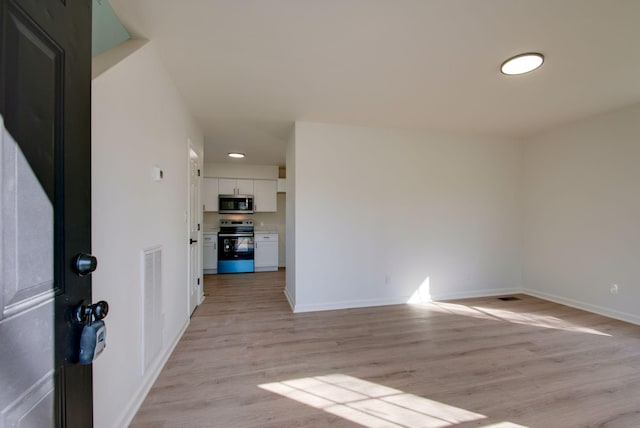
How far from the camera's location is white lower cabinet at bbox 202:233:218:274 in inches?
226

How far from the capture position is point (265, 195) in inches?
249

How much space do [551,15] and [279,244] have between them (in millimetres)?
5936

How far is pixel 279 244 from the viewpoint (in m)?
6.66

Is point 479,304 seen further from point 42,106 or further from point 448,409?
point 42,106

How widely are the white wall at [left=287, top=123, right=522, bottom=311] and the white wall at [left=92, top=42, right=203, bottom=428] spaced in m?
1.62

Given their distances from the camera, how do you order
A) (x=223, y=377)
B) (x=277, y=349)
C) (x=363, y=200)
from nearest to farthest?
(x=223, y=377) < (x=277, y=349) < (x=363, y=200)

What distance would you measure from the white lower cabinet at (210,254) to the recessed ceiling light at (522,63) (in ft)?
18.3

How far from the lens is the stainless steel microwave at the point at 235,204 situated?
598 cm

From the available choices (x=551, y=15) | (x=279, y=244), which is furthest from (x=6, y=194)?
(x=279, y=244)

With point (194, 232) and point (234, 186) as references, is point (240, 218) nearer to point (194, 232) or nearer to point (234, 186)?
point (234, 186)

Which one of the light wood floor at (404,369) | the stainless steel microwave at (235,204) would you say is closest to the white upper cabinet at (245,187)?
the stainless steel microwave at (235,204)

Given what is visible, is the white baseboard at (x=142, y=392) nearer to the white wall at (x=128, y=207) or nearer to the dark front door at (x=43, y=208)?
the white wall at (x=128, y=207)

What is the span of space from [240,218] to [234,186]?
2.70ft

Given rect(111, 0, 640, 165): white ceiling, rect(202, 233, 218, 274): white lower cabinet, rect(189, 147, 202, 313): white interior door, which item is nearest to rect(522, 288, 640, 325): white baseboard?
rect(111, 0, 640, 165): white ceiling
